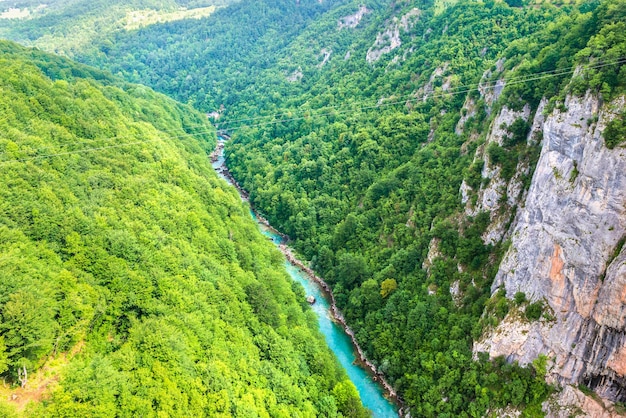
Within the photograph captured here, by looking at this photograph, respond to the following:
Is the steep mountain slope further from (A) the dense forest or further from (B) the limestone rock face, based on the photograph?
(B) the limestone rock face

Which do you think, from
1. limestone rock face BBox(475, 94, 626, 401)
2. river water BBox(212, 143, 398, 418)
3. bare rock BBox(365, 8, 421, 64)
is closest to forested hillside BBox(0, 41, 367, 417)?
river water BBox(212, 143, 398, 418)

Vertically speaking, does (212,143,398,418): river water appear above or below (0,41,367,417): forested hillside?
below

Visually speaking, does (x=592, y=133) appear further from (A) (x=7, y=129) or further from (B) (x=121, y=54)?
(B) (x=121, y=54)

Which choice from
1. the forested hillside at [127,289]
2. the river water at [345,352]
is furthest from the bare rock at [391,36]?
the forested hillside at [127,289]

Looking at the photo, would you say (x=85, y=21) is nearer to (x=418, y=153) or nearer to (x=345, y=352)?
(x=418, y=153)

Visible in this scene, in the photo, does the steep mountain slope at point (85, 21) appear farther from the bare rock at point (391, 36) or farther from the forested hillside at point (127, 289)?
the forested hillside at point (127, 289)
